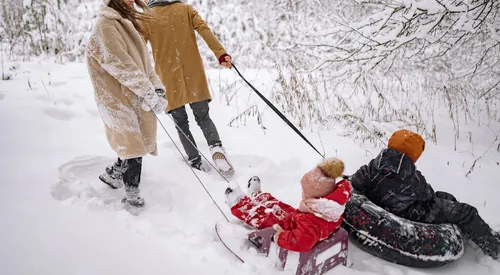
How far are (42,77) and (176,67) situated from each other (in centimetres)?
308

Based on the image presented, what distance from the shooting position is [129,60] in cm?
236

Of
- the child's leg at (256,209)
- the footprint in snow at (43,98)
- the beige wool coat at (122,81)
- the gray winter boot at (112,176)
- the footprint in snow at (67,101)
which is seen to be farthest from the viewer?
the footprint in snow at (67,101)

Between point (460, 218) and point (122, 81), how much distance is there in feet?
8.82

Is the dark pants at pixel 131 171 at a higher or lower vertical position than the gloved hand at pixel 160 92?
lower

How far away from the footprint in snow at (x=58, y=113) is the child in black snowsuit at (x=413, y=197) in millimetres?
3543

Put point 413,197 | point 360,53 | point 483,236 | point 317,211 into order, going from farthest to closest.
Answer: point 360,53
point 413,197
point 483,236
point 317,211

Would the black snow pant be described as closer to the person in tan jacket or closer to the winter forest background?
the winter forest background

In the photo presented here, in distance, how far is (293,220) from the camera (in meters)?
2.29

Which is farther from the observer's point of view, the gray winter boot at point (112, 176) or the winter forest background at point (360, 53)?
the winter forest background at point (360, 53)

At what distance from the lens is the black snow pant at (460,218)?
7.98 ft

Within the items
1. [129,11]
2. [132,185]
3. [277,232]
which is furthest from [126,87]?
[277,232]

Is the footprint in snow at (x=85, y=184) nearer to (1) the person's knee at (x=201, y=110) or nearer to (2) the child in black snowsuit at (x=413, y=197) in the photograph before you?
(1) the person's knee at (x=201, y=110)

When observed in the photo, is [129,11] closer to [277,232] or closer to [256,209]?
[256,209]

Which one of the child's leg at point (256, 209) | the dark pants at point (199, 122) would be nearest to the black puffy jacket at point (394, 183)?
the child's leg at point (256, 209)
